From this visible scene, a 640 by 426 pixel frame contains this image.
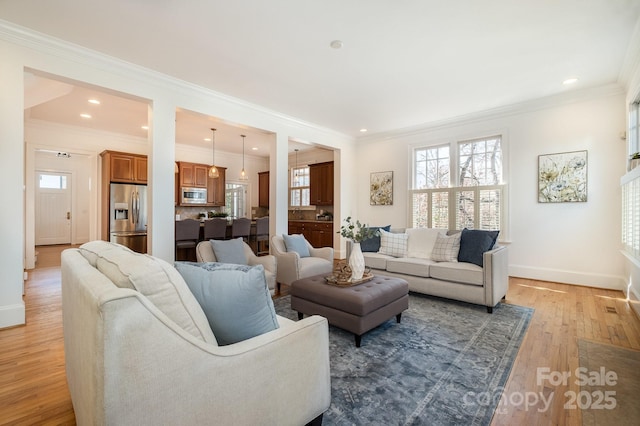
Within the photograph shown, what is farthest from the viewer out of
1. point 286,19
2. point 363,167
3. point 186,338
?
point 363,167

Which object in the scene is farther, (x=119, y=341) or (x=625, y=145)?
(x=625, y=145)

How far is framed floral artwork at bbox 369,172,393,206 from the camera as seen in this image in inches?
253

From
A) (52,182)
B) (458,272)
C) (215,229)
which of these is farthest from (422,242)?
(52,182)

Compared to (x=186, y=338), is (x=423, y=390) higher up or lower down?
lower down

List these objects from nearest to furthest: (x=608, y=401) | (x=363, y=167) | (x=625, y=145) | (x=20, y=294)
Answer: (x=608, y=401)
(x=20, y=294)
(x=625, y=145)
(x=363, y=167)

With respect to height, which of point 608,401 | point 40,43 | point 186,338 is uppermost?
point 40,43

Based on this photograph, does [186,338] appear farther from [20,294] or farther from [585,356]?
[20,294]

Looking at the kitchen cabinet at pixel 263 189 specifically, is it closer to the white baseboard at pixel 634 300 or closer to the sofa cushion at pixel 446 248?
the sofa cushion at pixel 446 248

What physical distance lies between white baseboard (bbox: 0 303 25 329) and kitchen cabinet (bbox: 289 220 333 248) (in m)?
5.39

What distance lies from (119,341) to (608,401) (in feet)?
8.73

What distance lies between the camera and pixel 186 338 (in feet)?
3.18

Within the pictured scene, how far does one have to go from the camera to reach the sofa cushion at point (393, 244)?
4242 millimetres

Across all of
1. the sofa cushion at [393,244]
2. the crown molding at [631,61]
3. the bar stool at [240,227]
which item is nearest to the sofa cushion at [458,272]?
the sofa cushion at [393,244]

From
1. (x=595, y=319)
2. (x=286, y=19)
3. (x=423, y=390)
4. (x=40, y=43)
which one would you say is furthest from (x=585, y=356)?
(x=40, y=43)
